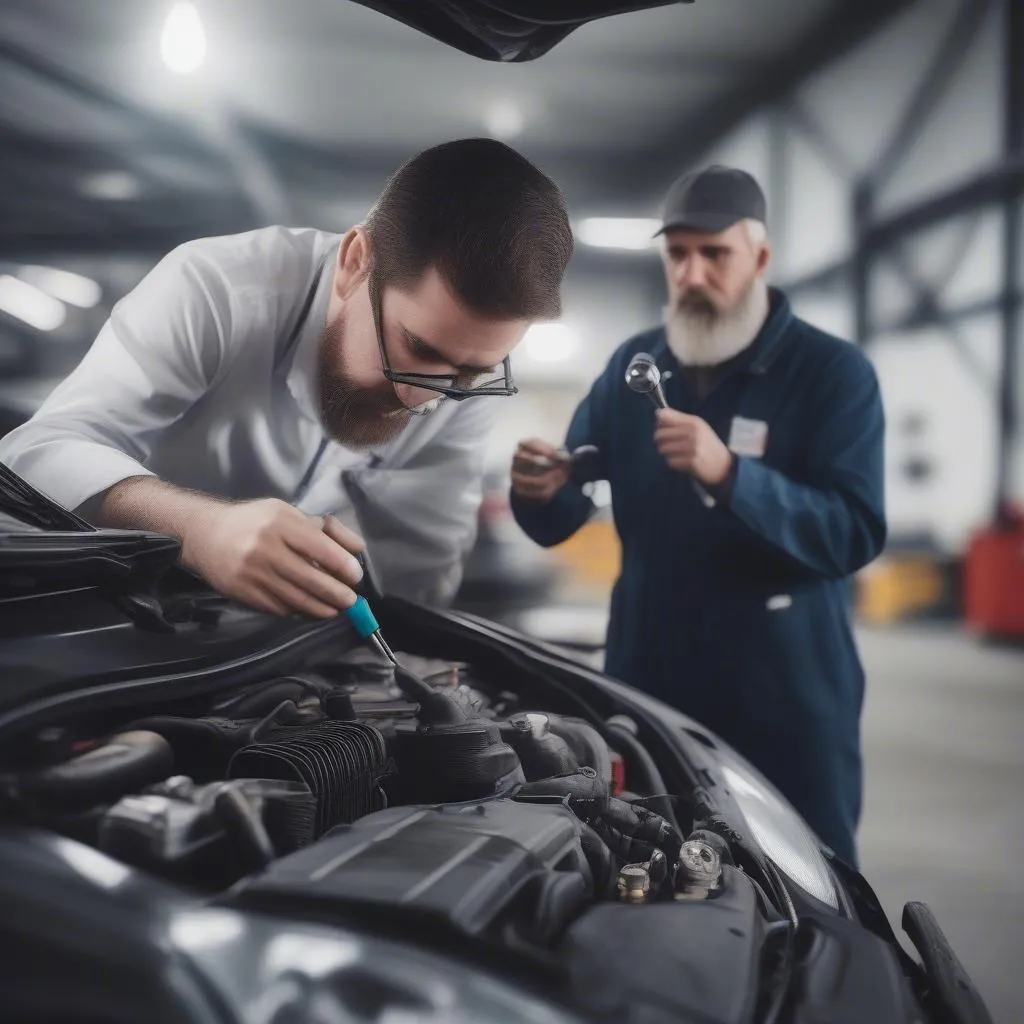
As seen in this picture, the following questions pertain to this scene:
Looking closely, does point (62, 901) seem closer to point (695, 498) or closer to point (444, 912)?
point (444, 912)

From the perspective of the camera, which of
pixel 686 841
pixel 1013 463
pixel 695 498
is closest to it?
pixel 686 841

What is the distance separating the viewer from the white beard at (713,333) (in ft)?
5.43

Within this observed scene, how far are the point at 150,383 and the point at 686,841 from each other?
74 cm

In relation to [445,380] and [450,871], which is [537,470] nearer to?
[445,380]

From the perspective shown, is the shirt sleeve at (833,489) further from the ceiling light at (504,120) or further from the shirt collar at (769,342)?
the ceiling light at (504,120)

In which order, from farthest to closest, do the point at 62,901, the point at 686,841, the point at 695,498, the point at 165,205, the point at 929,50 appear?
the point at 929,50, the point at 695,498, the point at 165,205, the point at 686,841, the point at 62,901

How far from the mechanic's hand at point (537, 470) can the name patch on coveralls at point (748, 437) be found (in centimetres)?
31

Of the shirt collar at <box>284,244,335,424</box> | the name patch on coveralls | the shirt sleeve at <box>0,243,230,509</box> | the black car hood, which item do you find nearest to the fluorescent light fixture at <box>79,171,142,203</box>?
the shirt sleeve at <box>0,243,230,509</box>

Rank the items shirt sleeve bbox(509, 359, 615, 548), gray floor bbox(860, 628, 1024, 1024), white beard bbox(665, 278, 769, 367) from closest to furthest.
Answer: shirt sleeve bbox(509, 359, 615, 548)
white beard bbox(665, 278, 769, 367)
gray floor bbox(860, 628, 1024, 1024)

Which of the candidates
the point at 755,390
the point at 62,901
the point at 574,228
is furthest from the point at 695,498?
the point at 62,901

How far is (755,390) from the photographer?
64.3 inches

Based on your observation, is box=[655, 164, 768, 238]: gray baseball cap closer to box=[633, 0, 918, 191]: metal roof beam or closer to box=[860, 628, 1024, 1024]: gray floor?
box=[633, 0, 918, 191]: metal roof beam

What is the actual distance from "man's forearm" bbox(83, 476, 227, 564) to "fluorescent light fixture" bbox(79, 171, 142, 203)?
1.22 feet

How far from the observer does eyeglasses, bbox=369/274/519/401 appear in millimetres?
1106
